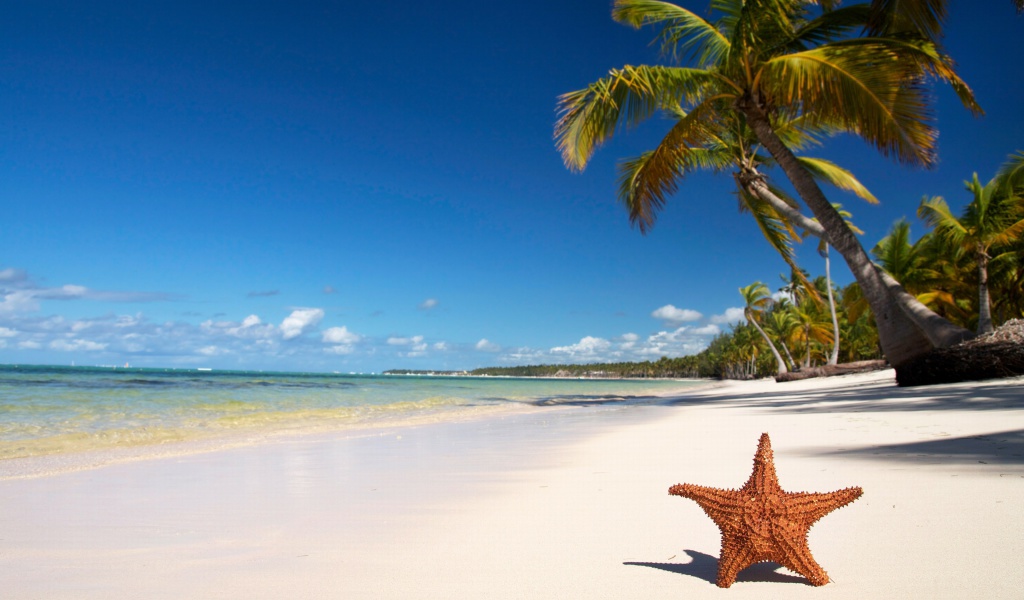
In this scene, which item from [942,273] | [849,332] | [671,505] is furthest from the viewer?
[849,332]

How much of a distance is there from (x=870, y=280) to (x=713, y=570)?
1111 centimetres

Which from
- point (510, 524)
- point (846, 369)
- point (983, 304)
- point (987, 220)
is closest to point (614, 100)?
point (510, 524)

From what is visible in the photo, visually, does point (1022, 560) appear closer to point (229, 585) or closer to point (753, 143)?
point (229, 585)

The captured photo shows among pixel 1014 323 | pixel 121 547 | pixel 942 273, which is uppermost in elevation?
pixel 942 273

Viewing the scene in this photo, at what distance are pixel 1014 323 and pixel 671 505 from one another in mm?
11638

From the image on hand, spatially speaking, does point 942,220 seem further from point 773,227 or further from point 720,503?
point 720,503

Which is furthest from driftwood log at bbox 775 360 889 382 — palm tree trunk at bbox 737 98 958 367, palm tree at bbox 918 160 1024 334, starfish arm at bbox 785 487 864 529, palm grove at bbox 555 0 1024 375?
starfish arm at bbox 785 487 864 529

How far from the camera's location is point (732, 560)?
1897 millimetres

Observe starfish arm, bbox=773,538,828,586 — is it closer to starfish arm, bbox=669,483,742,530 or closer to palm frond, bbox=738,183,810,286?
starfish arm, bbox=669,483,742,530

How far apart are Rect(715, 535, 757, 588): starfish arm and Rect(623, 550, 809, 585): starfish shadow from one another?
0.33ft

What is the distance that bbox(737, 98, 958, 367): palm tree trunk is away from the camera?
1124 centimetres

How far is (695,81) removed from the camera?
1225 cm

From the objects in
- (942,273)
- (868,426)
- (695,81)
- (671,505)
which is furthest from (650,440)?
(942,273)

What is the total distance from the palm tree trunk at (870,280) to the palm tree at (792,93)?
19 mm
